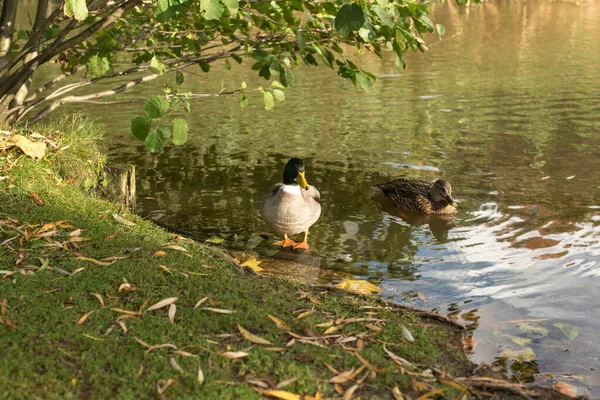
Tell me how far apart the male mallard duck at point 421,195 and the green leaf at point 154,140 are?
4.31 meters

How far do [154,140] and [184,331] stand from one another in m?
1.91

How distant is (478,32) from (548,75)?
12.5 meters

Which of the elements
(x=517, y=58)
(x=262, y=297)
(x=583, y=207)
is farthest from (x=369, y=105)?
(x=262, y=297)

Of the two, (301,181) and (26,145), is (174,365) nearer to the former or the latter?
(26,145)

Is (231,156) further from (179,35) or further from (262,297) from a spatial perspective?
(262,297)

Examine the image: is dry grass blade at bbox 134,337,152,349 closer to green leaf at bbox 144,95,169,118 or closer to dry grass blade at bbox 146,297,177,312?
dry grass blade at bbox 146,297,177,312

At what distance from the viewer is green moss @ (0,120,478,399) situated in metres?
3.74

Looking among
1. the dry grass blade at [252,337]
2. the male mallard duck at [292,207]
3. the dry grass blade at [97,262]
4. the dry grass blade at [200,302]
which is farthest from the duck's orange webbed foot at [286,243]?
the dry grass blade at [252,337]

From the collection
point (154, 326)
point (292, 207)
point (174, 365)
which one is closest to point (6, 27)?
point (292, 207)

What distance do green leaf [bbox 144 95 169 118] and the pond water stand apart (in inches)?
87.4

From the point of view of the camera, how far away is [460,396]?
3.95 meters

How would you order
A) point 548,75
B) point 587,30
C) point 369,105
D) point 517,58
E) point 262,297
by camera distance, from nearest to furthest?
point 262,297 < point 369,105 < point 548,75 < point 517,58 < point 587,30

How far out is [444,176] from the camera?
10.8 meters

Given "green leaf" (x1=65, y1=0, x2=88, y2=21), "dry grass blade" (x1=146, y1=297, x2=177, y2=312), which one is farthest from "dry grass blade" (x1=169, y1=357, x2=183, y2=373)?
"green leaf" (x1=65, y1=0, x2=88, y2=21)
